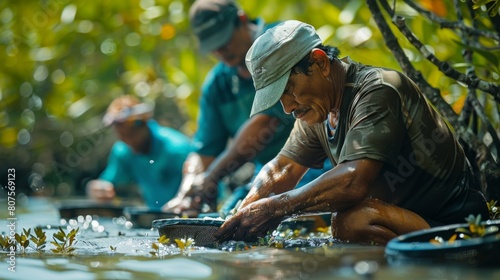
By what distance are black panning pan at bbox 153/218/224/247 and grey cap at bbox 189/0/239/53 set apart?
2850 millimetres

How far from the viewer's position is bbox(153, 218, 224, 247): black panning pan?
4.22m

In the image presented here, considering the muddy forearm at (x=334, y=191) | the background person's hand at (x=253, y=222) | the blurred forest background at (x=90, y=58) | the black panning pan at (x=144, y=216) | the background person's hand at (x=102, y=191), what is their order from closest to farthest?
the muddy forearm at (x=334, y=191) → the background person's hand at (x=253, y=222) → the black panning pan at (x=144, y=216) → the blurred forest background at (x=90, y=58) → the background person's hand at (x=102, y=191)

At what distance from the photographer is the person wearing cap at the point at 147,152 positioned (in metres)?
9.44

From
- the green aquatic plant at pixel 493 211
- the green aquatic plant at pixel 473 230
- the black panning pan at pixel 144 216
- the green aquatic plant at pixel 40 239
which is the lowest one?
the green aquatic plant at pixel 493 211

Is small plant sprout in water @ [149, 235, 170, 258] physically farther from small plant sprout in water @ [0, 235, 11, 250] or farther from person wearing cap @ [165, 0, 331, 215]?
person wearing cap @ [165, 0, 331, 215]

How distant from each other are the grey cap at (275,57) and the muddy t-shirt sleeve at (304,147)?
556 mm

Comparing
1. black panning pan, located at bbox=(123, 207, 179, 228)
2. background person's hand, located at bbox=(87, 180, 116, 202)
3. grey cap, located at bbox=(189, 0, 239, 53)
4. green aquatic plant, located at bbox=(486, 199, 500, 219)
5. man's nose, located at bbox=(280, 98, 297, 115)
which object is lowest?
green aquatic plant, located at bbox=(486, 199, 500, 219)

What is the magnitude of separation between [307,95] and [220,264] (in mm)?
1011

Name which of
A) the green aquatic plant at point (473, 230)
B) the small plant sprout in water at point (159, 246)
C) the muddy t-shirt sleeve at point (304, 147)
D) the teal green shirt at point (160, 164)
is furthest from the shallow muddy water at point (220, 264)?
the teal green shirt at point (160, 164)

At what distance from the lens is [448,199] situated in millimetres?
4094

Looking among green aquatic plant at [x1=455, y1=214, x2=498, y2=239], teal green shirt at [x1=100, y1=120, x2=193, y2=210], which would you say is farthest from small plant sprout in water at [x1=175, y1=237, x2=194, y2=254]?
teal green shirt at [x1=100, y1=120, x2=193, y2=210]

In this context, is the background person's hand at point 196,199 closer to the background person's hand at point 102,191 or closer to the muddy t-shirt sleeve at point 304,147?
the muddy t-shirt sleeve at point 304,147

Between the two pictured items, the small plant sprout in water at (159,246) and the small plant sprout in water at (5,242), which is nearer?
the small plant sprout in water at (159,246)

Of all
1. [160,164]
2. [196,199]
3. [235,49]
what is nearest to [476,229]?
[196,199]
